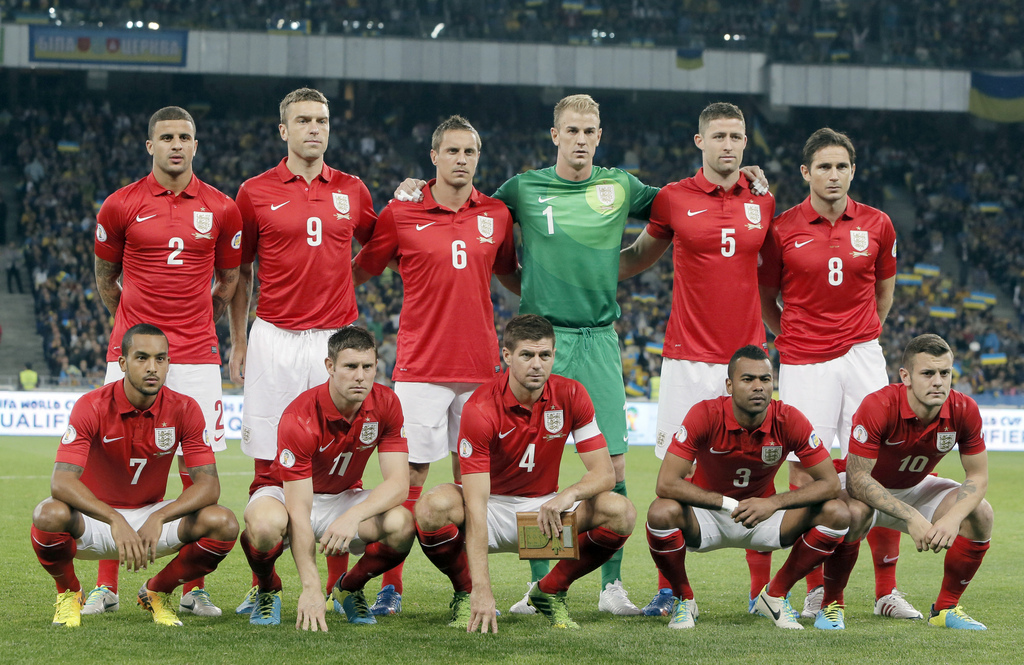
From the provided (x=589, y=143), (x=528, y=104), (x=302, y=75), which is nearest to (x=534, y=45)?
(x=528, y=104)

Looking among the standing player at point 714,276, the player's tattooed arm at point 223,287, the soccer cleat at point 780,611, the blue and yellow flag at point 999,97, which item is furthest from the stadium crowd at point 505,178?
the soccer cleat at point 780,611

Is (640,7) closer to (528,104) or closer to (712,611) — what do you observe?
(528,104)

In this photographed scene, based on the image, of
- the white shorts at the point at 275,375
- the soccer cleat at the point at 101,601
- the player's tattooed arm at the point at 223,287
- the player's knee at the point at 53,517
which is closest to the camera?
the player's knee at the point at 53,517

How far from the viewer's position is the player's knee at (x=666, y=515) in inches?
209

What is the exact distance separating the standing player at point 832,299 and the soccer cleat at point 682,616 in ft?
3.13

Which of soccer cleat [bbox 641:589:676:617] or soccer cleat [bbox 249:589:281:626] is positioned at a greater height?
soccer cleat [bbox 249:589:281:626]

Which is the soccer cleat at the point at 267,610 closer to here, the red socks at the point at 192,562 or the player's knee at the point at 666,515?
the red socks at the point at 192,562

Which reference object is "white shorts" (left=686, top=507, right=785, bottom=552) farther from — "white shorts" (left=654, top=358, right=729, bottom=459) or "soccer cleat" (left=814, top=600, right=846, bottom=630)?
"white shorts" (left=654, top=358, right=729, bottom=459)

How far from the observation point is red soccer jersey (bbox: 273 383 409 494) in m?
5.15

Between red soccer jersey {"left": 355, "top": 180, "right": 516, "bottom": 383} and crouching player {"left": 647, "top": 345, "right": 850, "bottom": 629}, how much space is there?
1.20 meters

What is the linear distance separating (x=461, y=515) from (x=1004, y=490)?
9.77m

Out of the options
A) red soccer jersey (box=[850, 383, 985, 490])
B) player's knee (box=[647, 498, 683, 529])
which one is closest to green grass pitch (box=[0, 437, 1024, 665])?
player's knee (box=[647, 498, 683, 529])

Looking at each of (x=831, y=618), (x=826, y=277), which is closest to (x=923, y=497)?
(x=831, y=618)

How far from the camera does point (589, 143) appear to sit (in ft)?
19.6
